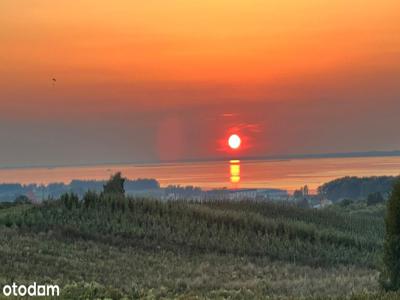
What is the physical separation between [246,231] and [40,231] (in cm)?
730

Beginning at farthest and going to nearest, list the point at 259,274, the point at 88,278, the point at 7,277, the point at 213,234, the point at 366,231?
the point at 366,231
the point at 213,234
the point at 259,274
the point at 88,278
the point at 7,277

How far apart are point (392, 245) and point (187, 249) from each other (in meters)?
9.38

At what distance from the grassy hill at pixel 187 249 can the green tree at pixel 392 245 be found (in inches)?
31.8

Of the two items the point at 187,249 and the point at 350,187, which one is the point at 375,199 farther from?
the point at 187,249

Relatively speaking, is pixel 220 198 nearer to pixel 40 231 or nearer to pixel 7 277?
pixel 40 231

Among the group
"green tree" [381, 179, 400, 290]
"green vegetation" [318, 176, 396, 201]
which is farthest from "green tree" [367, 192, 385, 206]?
"green tree" [381, 179, 400, 290]

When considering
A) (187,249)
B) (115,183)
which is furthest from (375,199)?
(187,249)

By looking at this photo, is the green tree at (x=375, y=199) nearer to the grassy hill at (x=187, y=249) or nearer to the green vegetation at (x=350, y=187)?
the grassy hill at (x=187, y=249)

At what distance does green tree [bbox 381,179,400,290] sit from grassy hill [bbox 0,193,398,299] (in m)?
0.81

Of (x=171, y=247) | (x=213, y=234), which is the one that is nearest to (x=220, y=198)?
(x=213, y=234)

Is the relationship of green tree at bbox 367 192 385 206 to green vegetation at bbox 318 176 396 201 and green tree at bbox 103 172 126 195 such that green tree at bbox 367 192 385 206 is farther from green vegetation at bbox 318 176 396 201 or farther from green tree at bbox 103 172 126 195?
green tree at bbox 103 172 126 195

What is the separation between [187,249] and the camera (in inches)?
736

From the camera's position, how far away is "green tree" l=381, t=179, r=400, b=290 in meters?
10.1

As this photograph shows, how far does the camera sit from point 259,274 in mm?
14938
